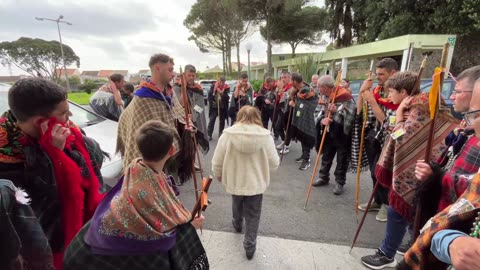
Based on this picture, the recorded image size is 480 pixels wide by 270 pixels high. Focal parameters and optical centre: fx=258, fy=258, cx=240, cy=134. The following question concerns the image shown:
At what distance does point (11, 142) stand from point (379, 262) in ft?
9.36

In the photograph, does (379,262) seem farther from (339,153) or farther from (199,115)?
(199,115)

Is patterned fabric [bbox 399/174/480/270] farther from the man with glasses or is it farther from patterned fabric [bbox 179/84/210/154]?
patterned fabric [bbox 179/84/210/154]

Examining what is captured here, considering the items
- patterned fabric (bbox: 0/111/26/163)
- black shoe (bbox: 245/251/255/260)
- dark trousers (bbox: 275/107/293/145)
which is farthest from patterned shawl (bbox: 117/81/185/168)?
dark trousers (bbox: 275/107/293/145)

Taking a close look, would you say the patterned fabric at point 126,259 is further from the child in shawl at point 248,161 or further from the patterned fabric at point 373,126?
the patterned fabric at point 373,126

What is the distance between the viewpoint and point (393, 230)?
7.38 ft

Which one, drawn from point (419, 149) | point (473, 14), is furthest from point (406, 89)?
point (473, 14)

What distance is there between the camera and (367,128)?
3.31 m

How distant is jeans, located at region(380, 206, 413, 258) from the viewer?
219 centimetres

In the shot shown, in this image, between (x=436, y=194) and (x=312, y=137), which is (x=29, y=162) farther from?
(x=312, y=137)

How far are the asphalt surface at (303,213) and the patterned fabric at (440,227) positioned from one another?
1629mm

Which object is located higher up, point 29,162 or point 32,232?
point 29,162

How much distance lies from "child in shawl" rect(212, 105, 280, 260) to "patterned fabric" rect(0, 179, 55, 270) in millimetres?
1461

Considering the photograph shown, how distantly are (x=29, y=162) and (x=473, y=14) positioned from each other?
15230mm

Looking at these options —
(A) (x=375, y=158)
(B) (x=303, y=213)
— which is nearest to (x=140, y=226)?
(B) (x=303, y=213)
